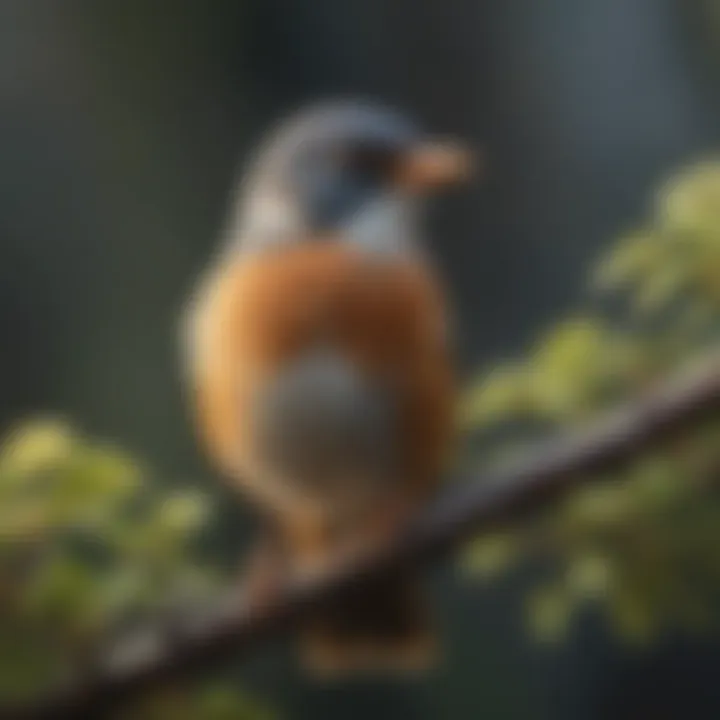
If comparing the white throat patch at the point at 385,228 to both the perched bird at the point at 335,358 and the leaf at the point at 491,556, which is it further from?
the leaf at the point at 491,556

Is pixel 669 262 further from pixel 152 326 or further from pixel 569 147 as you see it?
pixel 152 326

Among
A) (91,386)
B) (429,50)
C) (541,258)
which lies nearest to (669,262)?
(541,258)

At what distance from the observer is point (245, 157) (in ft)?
2.86

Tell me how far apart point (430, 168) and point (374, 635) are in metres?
0.24

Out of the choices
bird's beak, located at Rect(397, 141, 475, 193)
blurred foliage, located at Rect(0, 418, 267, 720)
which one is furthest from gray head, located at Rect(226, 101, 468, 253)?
blurred foliage, located at Rect(0, 418, 267, 720)

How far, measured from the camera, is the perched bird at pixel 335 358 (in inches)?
32.3

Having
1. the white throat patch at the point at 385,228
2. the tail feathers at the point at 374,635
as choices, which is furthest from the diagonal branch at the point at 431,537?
the white throat patch at the point at 385,228

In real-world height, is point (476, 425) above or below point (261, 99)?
below

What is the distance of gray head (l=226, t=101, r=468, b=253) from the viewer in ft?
2.76

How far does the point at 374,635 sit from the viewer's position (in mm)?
844

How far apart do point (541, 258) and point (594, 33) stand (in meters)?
0.13

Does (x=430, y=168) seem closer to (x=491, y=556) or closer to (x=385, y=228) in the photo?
(x=385, y=228)

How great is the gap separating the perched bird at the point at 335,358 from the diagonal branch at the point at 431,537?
0.5 inches

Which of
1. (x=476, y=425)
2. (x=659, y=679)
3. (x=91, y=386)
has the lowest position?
(x=659, y=679)
